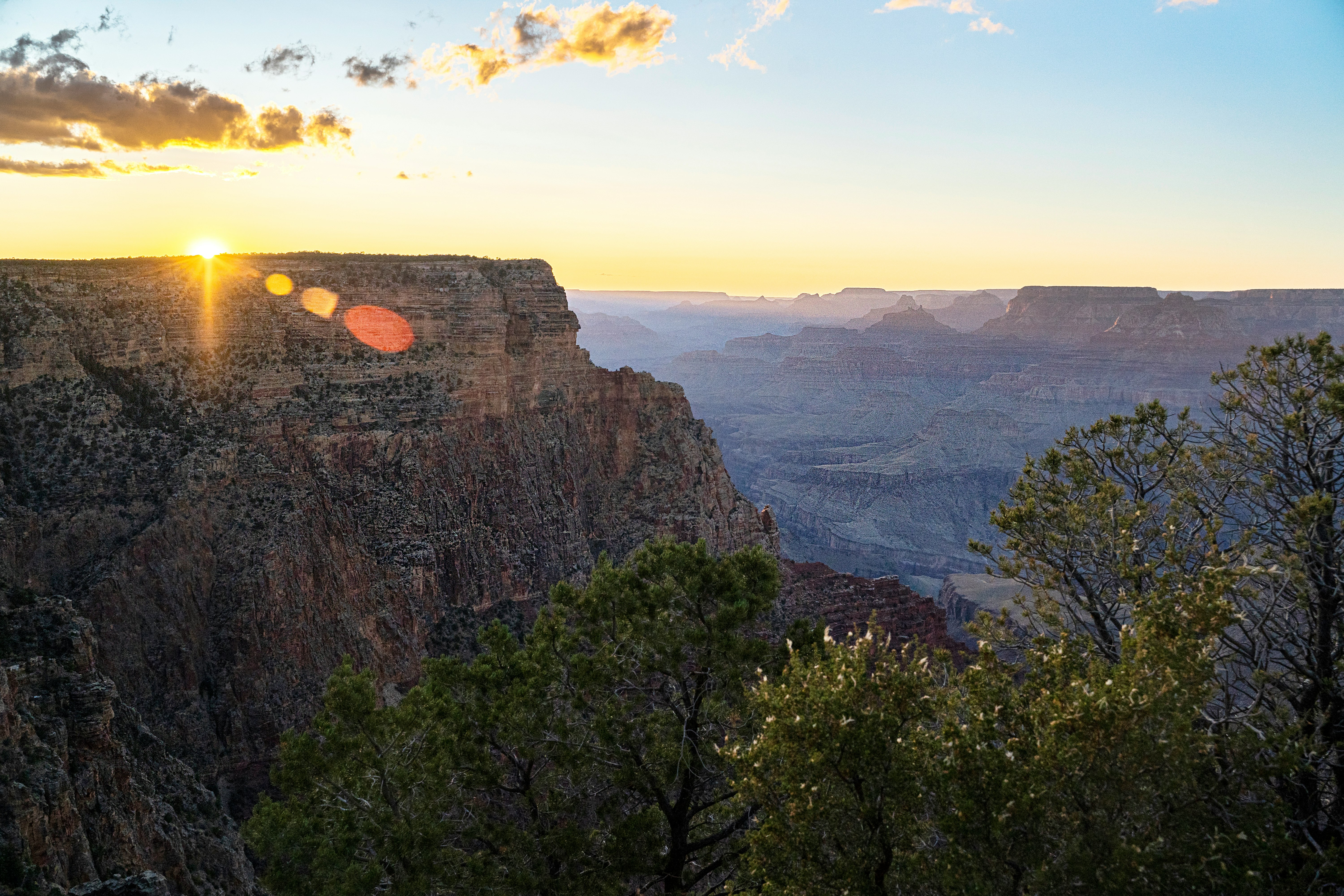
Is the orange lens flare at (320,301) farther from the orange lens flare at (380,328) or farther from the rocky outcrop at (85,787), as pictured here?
the rocky outcrop at (85,787)

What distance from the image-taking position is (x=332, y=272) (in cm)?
5559

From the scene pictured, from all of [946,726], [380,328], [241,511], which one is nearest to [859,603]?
[380,328]

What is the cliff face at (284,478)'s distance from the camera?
125 feet

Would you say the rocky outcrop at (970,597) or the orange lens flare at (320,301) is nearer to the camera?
the orange lens flare at (320,301)

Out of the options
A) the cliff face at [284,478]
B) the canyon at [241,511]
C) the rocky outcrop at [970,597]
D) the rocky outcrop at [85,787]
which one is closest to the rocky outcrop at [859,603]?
the canyon at [241,511]

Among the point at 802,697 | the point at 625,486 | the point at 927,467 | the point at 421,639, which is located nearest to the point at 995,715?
the point at 802,697

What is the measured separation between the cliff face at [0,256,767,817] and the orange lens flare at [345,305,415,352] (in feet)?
1.86

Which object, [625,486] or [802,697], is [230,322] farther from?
[802,697]

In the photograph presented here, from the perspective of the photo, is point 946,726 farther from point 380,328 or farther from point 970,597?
point 970,597

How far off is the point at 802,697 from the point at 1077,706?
12.6 feet

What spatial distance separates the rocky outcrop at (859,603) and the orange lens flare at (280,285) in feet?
132

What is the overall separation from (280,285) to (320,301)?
258 cm

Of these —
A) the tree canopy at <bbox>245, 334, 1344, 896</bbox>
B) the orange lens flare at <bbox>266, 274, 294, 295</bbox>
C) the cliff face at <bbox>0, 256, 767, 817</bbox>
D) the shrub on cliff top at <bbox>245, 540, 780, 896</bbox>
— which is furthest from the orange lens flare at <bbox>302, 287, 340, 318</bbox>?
the shrub on cliff top at <bbox>245, 540, 780, 896</bbox>

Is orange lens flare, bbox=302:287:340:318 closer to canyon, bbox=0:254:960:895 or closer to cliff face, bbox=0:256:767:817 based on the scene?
canyon, bbox=0:254:960:895
